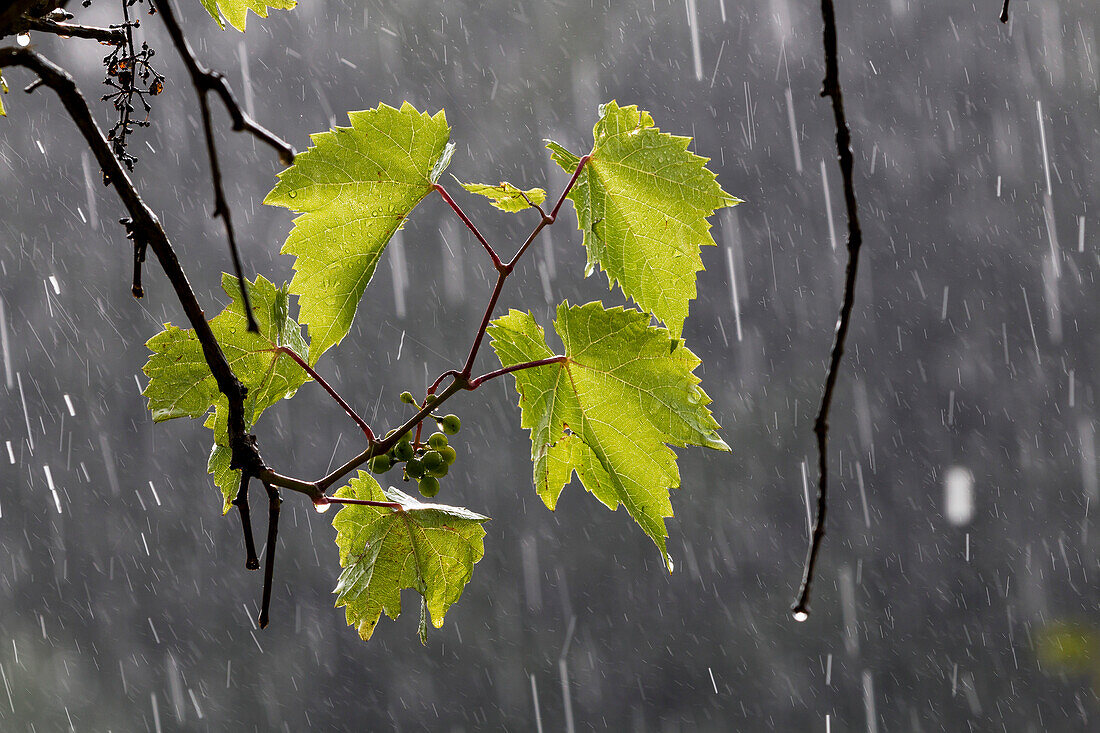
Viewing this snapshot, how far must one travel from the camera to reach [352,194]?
0.41 meters

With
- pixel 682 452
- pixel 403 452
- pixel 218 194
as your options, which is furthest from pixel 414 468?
pixel 682 452

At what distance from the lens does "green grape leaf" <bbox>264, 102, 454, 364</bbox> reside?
403 millimetres

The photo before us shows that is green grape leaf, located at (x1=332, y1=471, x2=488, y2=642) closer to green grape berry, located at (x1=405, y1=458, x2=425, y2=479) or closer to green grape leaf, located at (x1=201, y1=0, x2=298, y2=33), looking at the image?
green grape berry, located at (x1=405, y1=458, x2=425, y2=479)

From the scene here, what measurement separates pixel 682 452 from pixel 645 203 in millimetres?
8641

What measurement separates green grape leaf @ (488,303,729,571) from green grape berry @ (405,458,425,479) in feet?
0.17

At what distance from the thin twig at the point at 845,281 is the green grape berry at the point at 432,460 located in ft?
0.86

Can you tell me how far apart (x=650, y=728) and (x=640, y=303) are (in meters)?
10.2

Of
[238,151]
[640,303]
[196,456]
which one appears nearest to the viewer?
[640,303]

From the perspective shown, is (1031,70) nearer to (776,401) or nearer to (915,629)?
(776,401)

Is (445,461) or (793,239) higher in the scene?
(793,239)

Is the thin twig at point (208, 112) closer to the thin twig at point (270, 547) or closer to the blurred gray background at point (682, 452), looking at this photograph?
the thin twig at point (270, 547)

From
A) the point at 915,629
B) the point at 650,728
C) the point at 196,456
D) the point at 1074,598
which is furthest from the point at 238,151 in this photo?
the point at 1074,598

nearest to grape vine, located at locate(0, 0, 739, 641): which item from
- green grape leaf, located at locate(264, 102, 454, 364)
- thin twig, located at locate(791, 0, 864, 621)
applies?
green grape leaf, located at locate(264, 102, 454, 364)

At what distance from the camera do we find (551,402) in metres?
0.42
